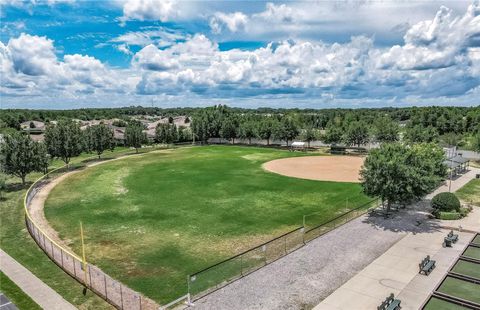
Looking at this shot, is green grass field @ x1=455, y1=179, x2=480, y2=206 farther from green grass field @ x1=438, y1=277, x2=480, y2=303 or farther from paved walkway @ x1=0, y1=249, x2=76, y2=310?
paved walkway @ x1=0, y1=249, x2=76, y2=310

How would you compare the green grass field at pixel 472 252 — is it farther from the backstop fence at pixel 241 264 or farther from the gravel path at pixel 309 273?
the backstop fence at pixel 241 264

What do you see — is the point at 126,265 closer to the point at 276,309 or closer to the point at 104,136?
the point at 276,309

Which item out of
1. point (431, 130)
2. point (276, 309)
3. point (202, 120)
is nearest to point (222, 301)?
point (276, 309)

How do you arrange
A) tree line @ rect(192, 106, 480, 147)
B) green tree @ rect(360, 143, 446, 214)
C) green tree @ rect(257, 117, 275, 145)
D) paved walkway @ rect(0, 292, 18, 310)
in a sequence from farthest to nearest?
1. green tree @ rect(257, 117, 275, 145)
2. tree line @ rect(192, 106, 480, 147)
3. green tree @ rect(360, 143, 446, 214)
4. paved walkway @ rect(0, 292, 18, 310)

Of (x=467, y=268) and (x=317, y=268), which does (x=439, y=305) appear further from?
(x=317, y=268)

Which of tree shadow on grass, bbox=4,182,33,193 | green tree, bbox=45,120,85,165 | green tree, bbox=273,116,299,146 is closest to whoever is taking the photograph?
tree shadow on grass, bbox=4,182,33,193

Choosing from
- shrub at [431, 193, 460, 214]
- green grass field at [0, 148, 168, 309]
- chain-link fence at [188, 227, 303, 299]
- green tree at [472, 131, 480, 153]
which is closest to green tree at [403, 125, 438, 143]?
green tree at [472, 131, 480, 153]

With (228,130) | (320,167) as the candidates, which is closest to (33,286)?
(320,167)
